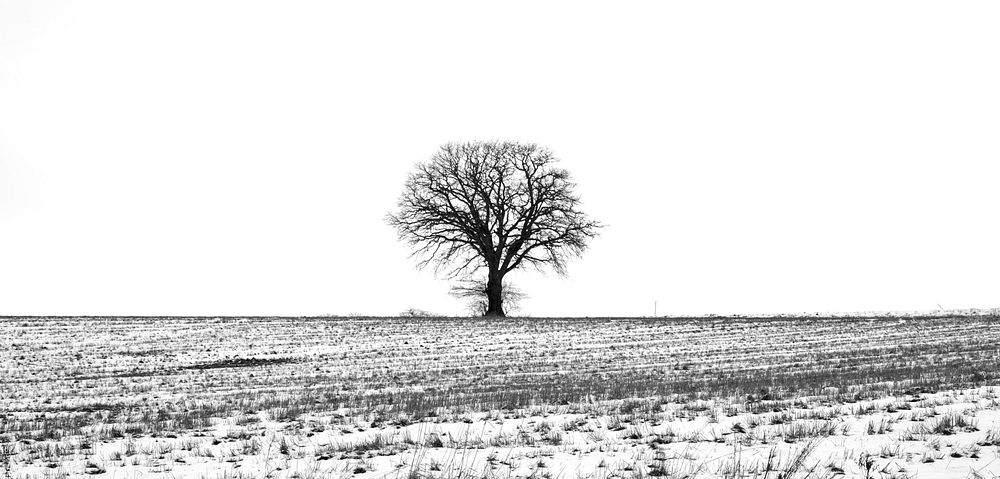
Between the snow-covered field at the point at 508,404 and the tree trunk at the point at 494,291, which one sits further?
the tree trunk at the point at 494,291

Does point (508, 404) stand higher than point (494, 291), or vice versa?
point (494, 291)

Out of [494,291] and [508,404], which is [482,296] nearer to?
[494,291]

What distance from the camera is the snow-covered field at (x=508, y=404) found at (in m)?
9.08

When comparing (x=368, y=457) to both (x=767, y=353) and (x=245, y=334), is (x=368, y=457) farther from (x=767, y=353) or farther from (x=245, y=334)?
(x=245, y=334)

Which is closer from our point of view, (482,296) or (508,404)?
(508,404)

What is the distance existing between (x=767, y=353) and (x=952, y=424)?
16901mm

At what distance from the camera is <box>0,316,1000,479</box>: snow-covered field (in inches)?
357

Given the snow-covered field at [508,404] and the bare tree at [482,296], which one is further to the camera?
the bare tree at [482,296]

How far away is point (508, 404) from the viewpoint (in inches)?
583

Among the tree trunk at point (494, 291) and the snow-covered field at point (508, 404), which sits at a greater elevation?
the tree trunk at point (494, 291)

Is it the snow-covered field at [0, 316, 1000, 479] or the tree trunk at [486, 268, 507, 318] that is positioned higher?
the tree trunk at [486, 268, 507, 318]

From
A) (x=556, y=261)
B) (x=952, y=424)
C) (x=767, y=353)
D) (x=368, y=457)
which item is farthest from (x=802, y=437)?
(x=556, y=261)

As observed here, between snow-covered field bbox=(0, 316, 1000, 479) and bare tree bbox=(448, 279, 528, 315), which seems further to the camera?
bare tree bbox=(448, 279, 528, 315)

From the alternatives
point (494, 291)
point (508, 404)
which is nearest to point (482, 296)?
point (494, 291)
